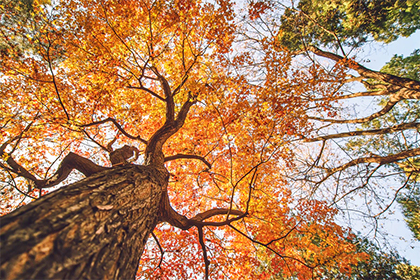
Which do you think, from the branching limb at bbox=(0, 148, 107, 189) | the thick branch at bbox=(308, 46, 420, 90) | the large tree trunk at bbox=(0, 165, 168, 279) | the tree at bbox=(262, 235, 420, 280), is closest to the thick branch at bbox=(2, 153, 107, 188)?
the branching limb at bbox=(0, 148, 107, 189)

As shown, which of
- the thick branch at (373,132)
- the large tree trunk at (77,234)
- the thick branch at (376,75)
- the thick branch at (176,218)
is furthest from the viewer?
the thick branch at (373,132)

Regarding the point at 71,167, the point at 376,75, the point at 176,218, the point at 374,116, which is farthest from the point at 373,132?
the point at 71,167

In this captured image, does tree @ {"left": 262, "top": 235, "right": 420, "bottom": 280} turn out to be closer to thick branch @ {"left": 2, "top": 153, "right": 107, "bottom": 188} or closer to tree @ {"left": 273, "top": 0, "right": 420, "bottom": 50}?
tree @ {"left": 273, "top": 0, "right": 420, "bottom": 50}

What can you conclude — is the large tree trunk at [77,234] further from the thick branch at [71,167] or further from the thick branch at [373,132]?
the thick branch at [373,132]

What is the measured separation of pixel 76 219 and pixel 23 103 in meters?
7.92

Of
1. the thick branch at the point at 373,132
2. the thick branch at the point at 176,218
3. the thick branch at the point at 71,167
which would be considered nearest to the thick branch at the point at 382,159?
the thick branch at the point at 373,132

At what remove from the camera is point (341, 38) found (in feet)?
26.3

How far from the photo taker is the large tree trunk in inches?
35.9

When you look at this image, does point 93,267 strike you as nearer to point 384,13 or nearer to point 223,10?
point 223,10

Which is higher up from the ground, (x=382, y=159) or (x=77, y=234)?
(x=382, y=159)

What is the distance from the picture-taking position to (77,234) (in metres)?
1.22

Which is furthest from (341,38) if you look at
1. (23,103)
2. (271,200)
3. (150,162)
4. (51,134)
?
(23,103)

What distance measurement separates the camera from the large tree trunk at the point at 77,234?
912 mm

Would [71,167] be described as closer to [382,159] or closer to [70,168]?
[70,168]
